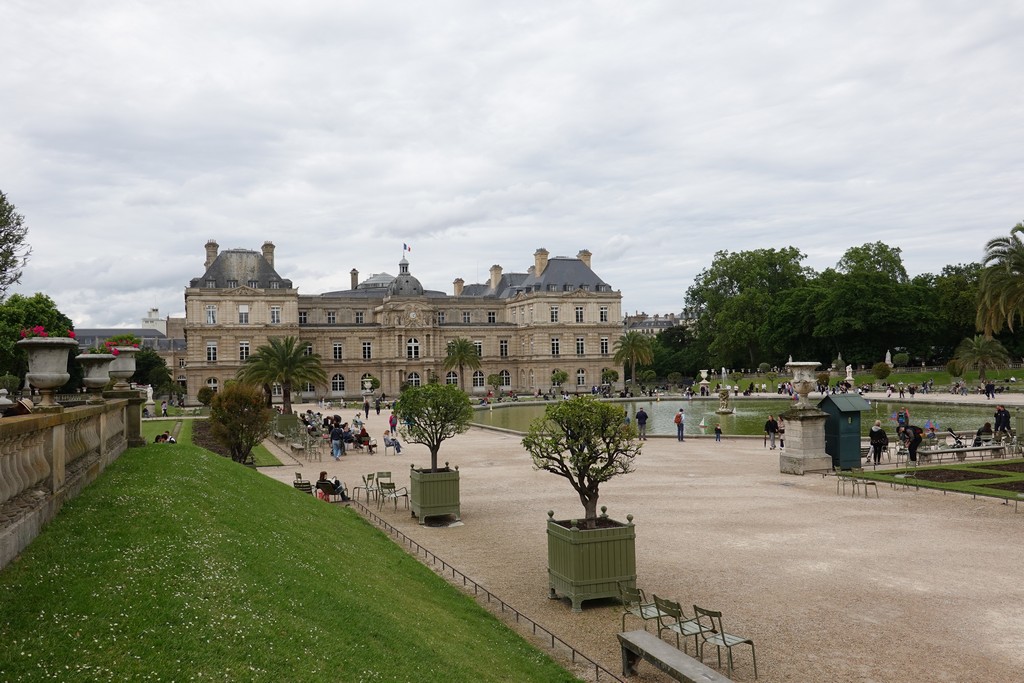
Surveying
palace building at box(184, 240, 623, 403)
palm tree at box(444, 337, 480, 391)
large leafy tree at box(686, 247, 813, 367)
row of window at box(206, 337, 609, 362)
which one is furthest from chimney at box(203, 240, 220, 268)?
large leafy tree at box(686, 247, 813, 367)

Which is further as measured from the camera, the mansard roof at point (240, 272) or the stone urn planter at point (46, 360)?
the mansard roof at point (240, 272)

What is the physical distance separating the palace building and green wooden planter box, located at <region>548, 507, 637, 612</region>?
64.5 metres

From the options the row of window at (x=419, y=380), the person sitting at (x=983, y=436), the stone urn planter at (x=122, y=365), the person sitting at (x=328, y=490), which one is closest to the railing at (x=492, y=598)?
the person sitting at (x=328, y=490)

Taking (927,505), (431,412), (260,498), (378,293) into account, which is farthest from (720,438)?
(378,293)

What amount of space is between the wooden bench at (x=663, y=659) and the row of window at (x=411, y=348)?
62905 millimetres

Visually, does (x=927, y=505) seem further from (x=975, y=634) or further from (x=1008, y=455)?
(x=1008, y=455)

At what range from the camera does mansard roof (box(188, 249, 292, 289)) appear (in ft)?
234

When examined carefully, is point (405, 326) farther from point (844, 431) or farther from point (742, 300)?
point (844, 431)

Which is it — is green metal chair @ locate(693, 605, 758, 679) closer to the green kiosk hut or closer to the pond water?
the green kiosk hut

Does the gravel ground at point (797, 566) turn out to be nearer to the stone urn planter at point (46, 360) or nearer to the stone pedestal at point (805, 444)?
the stone pedestal at point (805, 444)

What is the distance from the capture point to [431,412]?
1752 centimetres

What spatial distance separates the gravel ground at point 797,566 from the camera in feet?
27.6

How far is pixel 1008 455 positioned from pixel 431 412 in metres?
18.2

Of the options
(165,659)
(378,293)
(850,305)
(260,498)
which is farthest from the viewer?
(378,293)
